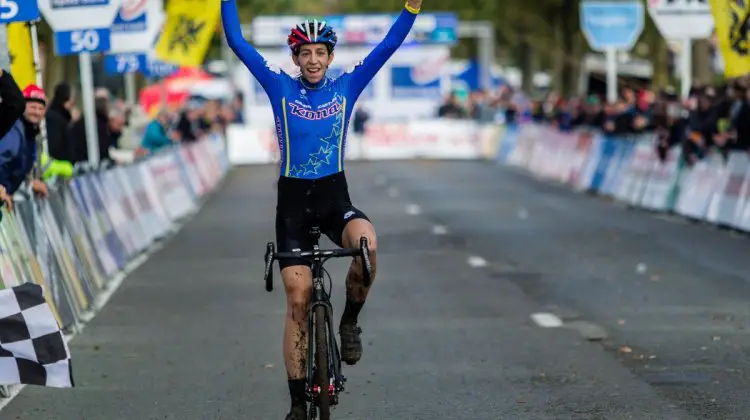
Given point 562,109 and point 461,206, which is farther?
point 562,109

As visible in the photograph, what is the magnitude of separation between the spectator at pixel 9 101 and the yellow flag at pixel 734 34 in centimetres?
1207

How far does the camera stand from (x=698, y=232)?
21.6 metres

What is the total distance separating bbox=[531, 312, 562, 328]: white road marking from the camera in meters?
12.7

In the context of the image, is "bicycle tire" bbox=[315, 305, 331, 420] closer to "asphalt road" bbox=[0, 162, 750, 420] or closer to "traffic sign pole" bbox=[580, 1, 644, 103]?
"asphalt road" bbox=[0, 162, 750, 420]

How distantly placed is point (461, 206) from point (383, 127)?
28.6 m

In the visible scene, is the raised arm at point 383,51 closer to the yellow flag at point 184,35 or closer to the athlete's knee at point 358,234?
the athlete's knee at point 358,234

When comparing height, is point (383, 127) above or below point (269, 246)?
below

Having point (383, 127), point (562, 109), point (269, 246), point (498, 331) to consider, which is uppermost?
point (269, 246)

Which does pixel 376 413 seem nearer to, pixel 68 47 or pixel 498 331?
pixel 498 331

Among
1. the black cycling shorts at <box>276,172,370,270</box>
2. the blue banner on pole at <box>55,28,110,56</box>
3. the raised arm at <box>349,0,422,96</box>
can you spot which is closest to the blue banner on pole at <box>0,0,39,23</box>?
the raised arm at <box>349,0,422,96</box>

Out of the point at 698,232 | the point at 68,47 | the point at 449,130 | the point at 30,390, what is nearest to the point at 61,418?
the point at 30,390

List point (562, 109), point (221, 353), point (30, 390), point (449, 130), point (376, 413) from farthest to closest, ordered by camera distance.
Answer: point (449, 130)
point (562, 109)
point (221, 353)
point (30, 390)
point (376, 413)

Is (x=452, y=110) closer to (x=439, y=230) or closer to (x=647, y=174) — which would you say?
(x=647, y=174)

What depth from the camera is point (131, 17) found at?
25.7 metres
